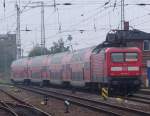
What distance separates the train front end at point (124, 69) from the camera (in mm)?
32562

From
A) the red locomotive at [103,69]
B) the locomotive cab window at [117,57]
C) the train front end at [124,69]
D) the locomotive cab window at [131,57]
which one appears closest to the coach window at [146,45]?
the red locomotive at [103,69]

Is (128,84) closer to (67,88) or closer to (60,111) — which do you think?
(60,111)

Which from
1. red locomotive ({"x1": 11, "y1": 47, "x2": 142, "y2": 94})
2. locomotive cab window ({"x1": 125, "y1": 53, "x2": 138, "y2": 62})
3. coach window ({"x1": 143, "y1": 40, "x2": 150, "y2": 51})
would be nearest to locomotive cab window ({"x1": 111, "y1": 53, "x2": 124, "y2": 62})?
red locomotive ({"x1": 11, "y1": 47, "x2": 142, "y2": 94})

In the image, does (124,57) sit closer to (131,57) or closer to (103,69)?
(131,57)

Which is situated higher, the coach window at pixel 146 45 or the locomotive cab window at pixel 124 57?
the coach window at pixel 146 45

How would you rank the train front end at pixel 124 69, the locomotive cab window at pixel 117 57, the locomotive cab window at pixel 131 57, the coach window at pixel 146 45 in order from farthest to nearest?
the coach window at pixel 146 45 < the locomotive cab window at pixel 131 57 < the locomotive cab window at pixel 117 57 < the train front end at pixel 124 69

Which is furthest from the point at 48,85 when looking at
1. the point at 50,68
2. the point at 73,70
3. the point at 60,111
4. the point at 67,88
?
the point at 60,111

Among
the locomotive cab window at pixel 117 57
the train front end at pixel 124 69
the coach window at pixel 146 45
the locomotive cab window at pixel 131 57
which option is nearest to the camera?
the train front end at pixel 124 69

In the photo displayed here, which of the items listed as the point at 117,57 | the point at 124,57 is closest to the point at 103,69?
the point at 117,57

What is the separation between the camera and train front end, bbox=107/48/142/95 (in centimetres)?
3256

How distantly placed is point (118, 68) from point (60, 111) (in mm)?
9357

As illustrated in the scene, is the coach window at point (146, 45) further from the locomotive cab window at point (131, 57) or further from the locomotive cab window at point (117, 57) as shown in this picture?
the locomotive cab window at point (117, 57)

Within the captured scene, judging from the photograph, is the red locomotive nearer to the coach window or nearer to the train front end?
the train front end

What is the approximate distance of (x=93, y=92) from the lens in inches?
1484
